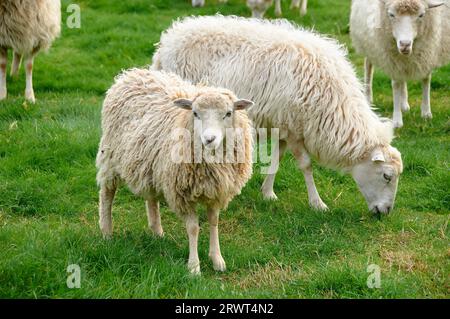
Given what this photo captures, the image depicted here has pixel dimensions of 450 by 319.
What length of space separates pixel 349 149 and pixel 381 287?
6.03 feet

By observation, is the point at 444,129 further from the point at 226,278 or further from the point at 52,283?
the point at 52,283

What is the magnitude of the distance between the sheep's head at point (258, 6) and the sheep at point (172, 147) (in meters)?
6.31

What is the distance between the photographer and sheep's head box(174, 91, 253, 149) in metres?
4.62

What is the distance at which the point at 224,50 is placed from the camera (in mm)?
6621

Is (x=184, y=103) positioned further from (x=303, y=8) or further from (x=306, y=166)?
(x=303, y=8)

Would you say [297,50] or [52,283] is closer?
[52,283]

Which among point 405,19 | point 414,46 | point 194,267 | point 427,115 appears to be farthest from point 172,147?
point 427,115

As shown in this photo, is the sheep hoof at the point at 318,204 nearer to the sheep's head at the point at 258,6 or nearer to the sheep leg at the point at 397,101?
the sheep leg at the point at 397,101

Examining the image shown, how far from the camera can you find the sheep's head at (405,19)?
773 centimetres

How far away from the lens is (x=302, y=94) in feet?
20.4

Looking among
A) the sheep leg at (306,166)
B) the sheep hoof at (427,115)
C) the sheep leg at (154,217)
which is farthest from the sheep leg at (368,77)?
the sheep leg at (154,217)

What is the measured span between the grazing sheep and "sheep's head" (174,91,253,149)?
182 inches

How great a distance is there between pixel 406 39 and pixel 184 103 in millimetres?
3701
